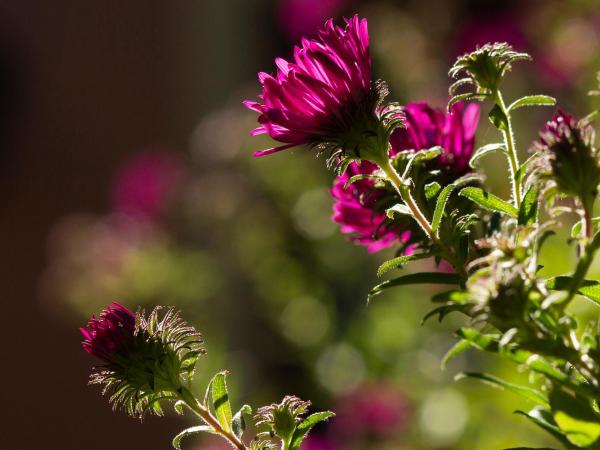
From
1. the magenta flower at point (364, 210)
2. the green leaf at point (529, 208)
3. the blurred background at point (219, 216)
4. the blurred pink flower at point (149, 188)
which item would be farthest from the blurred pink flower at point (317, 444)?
the green leaf at point (529, 208)

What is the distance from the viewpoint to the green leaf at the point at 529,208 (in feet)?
1.22

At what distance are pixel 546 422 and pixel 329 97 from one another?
181 mm

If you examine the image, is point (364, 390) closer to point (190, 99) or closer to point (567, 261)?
point (567, 261)

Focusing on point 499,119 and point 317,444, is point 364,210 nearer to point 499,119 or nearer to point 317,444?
point 499,119

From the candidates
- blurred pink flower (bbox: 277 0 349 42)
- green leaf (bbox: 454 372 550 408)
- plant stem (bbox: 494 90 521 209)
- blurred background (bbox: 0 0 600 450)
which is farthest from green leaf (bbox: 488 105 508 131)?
blurred pink flower (bbox: 277 0 349 42)

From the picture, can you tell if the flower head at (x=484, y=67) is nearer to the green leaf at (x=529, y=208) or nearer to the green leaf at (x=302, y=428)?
the green leaf at (x=529, y=208)

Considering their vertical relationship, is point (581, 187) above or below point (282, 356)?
above

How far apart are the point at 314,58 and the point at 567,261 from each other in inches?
28.3

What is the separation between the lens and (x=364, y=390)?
4.70 feet

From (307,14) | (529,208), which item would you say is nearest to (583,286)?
(529,208)

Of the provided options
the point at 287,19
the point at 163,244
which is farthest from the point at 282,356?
the point at 287,19

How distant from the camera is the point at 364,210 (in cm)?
47

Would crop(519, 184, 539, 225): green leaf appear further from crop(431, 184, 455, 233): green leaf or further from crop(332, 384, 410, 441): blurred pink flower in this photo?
crop(332, 384, 410, 441): blurred pink flower

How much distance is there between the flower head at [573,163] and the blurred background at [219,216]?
0.36 metres
